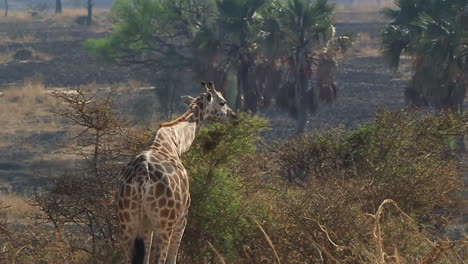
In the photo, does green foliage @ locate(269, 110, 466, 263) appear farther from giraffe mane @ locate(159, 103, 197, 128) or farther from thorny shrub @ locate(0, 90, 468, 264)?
giraffe mane @ locate(159, 103, 197, 128)

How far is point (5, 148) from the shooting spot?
38.7m

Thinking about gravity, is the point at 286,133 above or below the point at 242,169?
below

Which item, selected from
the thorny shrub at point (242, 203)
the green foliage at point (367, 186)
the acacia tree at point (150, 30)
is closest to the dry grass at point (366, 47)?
the acacia tree at point (150, 30)

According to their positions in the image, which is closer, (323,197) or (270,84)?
(323,197)

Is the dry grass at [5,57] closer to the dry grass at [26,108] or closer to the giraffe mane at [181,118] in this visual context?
the dry grass at [26,108]

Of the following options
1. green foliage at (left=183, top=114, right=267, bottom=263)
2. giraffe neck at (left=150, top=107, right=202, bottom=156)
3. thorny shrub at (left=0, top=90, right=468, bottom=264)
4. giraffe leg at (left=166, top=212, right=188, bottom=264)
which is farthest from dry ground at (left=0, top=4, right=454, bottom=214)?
giraffe leg at (left=166, top=212, right=188, bottom=264)

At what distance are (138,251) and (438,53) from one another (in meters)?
22.1

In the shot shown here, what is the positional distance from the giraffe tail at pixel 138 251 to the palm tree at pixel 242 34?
26.3 metres

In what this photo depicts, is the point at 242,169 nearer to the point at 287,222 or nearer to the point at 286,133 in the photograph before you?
the point at 287,222

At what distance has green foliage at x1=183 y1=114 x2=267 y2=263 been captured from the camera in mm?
11711

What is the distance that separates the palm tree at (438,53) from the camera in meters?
30.0

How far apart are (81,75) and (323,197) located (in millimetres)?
43538

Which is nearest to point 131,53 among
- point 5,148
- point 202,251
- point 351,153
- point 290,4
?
point 5,148

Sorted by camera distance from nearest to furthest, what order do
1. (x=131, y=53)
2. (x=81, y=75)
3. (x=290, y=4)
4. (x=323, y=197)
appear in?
(x=323, y=197), (x=290, y=4), (x=131, y=53), (x=81, y=75)
